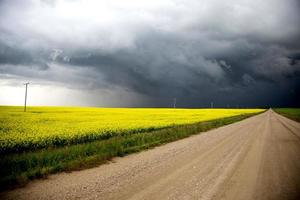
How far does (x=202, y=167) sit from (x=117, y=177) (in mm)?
3392

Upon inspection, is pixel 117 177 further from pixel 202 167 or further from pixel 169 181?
pixel 202 167

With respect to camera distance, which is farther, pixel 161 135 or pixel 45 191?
pixel 161 135

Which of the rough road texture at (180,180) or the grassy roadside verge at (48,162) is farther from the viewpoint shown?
the grassy roadside verge at (48,162)

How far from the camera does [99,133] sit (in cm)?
2134

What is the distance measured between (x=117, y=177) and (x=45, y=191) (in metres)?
2.31

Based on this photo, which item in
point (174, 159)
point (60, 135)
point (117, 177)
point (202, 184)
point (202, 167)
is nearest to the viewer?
point (202, 184)

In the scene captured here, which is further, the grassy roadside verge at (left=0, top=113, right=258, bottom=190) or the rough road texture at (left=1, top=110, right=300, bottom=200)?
the grassy roadside verge at (left=0, top=113, right=258, bottom=190)

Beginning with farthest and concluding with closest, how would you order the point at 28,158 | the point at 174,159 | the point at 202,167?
1. the point at 174,159
2. the point at 28,158
3. the point at 202,167

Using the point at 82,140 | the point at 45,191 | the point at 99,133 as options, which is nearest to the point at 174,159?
the point at 45,191

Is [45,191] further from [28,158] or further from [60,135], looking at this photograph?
[60,135]

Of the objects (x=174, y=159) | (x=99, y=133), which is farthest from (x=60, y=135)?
(x=174, y=159)

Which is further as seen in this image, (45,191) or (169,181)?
(169,181)

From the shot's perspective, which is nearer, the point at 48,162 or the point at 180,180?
the point at 180,180

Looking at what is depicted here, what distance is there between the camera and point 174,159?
12039 millimetres
